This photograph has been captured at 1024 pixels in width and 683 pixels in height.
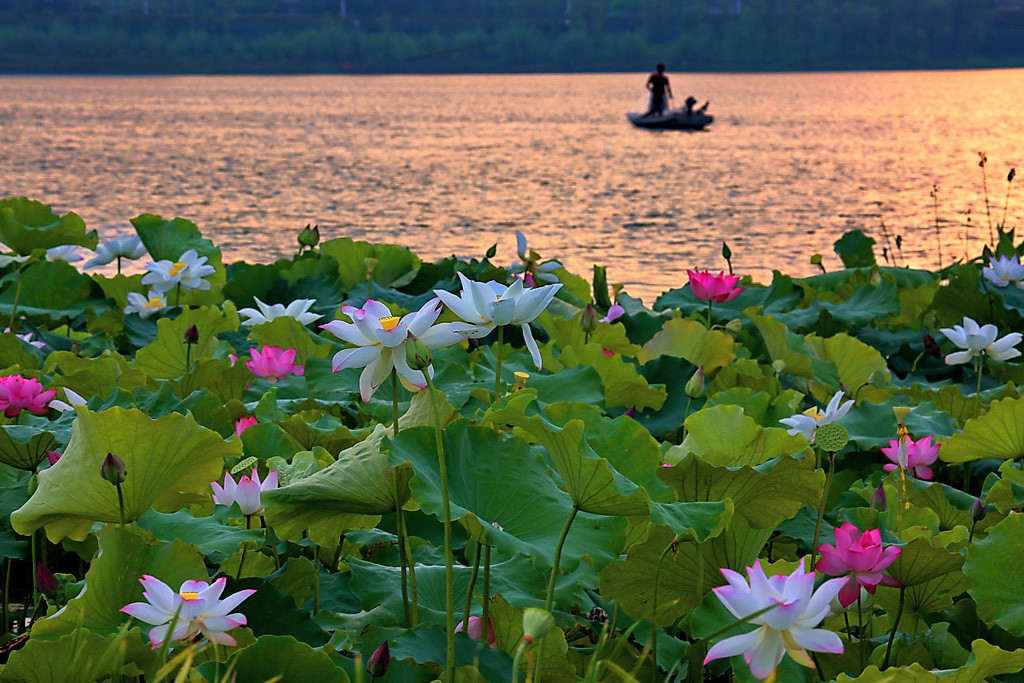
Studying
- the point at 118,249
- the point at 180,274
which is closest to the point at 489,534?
the point at 180,274

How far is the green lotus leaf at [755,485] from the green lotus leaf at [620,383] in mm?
581

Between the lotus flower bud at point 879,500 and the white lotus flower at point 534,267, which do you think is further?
the white lotus flower at point 534,267

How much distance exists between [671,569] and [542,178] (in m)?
12.3

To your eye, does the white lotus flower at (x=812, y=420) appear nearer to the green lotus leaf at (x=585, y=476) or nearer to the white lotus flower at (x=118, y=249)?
the green lotus leaf at (x=585, y=476)

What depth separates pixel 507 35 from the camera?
81.2m

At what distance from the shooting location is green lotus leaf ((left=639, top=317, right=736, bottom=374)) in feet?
6.57

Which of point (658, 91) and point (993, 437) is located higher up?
point (658, 91)

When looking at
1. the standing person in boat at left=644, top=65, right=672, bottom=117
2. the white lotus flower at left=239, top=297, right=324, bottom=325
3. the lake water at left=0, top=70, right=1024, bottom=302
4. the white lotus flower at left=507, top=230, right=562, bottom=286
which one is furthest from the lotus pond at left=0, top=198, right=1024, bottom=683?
the standing person in boat at left=644, top=65, right=672, bottom=117

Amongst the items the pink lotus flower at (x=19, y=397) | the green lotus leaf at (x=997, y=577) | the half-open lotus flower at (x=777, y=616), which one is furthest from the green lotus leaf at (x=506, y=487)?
the pink lotus flower at (x=19, y=397)

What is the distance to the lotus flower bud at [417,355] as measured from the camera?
963mm

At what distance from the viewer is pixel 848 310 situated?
264 cm

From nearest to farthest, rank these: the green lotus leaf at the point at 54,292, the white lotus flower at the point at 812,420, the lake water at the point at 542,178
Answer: the white lotus flower at the point at 812,420
the green lotus leaf at the point at 54,292
the lake water at the point at 542,178

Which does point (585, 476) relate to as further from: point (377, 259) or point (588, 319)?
point (377, 259)

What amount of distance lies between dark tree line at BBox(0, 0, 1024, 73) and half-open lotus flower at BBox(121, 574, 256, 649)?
76.1 m
